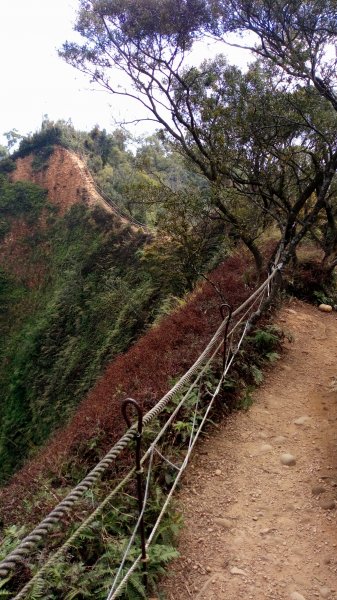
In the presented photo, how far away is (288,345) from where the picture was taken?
756 centimetres

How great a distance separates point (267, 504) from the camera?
14.3 ft

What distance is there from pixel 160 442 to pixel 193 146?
27.4 feet

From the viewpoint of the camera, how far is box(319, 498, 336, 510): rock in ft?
13.9

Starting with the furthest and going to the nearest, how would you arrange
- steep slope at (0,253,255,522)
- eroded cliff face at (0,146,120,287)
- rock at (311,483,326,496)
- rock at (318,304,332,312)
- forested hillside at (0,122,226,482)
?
eroded cliff face at (0,146,120,287), forested hillside at (0,122,226,482), rock at (318,304,332,312), steep slope at (0,253,255,522), rock at (311,483,326,496)

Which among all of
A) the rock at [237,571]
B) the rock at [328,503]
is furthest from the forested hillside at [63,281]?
the rock at [237,571]

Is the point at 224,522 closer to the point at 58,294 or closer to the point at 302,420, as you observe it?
the point at 302,420

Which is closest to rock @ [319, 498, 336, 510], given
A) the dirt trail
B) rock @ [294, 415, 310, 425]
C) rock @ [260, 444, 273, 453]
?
the dirt trail

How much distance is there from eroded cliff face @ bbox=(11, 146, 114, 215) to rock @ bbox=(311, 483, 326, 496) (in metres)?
25.7

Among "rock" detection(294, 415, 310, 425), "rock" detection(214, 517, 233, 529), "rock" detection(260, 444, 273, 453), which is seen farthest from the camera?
"rock" detection(294, 415, 310, 425)

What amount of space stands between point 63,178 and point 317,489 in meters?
33.5

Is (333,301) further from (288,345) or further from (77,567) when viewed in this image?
(77,567)

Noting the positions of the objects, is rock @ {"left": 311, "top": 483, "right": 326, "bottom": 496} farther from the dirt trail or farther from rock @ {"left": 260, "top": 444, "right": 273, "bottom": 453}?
rock @ {"left": 260, "top": 444, "right": 273, "bottom": 453}

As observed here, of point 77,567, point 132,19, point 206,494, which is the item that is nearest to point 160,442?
point 206,494

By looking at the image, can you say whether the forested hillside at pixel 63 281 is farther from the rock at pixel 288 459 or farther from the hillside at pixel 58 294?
the rock at pixel 288 459
